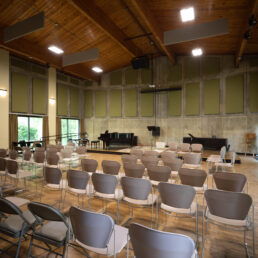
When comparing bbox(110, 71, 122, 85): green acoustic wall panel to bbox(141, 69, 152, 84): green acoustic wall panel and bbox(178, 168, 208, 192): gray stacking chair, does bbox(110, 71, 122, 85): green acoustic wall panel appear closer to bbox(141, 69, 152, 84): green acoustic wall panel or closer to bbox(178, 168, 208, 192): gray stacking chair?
bbox(141, 69, 152, 84): green acoustic wall panel

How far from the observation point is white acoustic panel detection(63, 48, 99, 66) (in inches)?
335

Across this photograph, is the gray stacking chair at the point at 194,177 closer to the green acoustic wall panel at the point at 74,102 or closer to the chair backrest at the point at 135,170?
the chair backrest at the point at 135,170

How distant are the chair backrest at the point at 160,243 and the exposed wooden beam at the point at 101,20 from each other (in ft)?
22.1

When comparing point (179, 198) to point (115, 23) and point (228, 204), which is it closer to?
point (228, 204)

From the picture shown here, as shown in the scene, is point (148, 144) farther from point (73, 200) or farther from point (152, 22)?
point (73, 200)

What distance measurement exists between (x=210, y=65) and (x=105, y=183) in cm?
1197

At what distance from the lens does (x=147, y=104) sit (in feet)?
46.6

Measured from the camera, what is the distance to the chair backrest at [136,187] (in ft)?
8.62

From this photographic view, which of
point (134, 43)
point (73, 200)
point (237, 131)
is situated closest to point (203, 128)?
point (237, 131)

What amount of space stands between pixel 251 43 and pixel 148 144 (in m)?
8.76

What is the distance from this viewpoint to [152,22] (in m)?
7.68

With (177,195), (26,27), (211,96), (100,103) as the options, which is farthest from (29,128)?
(211,96)

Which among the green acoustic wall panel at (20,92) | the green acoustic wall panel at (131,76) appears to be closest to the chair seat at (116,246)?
the green acoustic wall panel at (20,92)

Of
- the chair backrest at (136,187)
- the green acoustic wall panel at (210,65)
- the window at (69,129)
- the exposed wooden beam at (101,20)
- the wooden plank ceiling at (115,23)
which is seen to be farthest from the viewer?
the window at (69,129)
